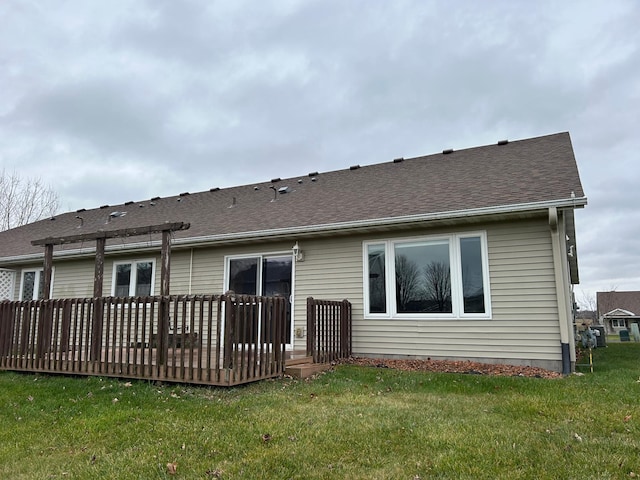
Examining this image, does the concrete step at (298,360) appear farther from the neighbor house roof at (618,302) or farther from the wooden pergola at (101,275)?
the neighbor house roof at (618,302)

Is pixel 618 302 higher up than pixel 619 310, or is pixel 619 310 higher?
pixel 618 302

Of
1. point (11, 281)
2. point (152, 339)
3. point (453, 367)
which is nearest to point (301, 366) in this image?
point (152, 339)

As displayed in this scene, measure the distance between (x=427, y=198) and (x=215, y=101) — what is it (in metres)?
9.64

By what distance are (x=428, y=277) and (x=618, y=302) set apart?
170ft

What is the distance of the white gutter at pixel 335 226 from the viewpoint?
21.6 feet

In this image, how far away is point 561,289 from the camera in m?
6.72

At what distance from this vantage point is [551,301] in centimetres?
683

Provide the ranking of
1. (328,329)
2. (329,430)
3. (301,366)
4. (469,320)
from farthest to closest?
(328,329)
(469,320)
(301,366)
(329,430)

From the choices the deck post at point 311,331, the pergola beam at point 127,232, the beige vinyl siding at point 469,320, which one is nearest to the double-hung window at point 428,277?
the beige vinyl siding at point 469,320

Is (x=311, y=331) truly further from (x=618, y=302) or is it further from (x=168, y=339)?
(x=618, y=302)

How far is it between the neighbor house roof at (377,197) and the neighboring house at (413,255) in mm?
40

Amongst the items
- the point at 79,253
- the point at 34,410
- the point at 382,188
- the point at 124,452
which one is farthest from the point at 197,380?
the point at 79,253

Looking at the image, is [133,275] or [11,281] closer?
[133,275]

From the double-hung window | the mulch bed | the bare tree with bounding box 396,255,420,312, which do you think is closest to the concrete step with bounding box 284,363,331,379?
the mulch bed
